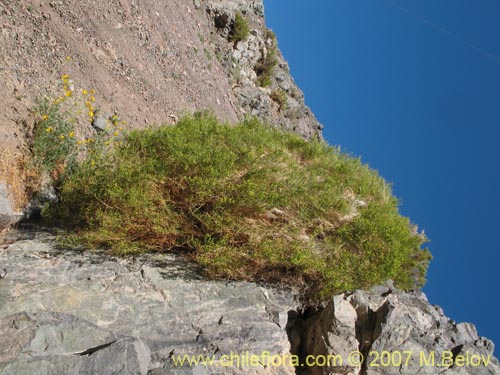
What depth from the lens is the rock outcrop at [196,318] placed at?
162 inches

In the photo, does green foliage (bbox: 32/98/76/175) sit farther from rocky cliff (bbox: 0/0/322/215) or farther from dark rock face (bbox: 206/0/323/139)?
dark rock face (bbox: 206/0/323/139)

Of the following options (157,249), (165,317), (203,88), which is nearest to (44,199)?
(157,249)

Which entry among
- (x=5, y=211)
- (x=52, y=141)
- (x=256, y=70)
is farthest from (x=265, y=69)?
(x=5, y=211)

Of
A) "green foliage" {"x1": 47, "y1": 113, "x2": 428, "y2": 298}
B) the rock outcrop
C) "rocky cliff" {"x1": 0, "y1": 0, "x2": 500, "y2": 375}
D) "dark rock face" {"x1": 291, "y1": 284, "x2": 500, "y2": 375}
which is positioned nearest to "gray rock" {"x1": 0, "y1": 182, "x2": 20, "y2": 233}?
"rocky cliff" {"x1": 0, "y1": 0, "x2": 500, "y2": 375}

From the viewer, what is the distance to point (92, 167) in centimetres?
598

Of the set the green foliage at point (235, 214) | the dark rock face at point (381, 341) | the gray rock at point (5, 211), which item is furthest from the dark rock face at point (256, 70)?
the dark rock face at point (381, 341)

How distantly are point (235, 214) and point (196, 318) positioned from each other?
47.6 inches

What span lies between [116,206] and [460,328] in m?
3.93

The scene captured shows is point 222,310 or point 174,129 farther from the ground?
point 174,129

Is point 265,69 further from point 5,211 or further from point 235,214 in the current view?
point 5,211

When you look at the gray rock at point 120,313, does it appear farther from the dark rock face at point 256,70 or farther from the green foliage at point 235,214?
the dark rock face at point 256,70

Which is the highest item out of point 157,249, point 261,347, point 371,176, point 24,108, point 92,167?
point 371,176

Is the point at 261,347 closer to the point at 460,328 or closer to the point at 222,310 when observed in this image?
the point at 222,310
